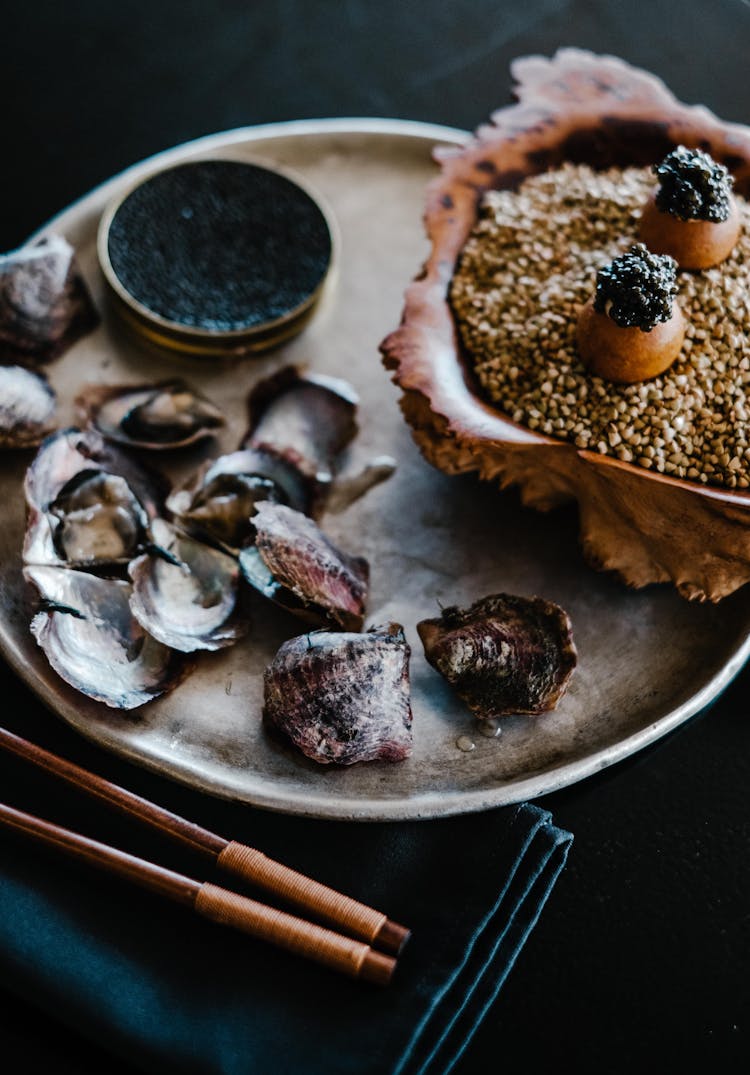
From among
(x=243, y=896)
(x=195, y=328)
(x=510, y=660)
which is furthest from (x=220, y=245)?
(x=243, y=896)

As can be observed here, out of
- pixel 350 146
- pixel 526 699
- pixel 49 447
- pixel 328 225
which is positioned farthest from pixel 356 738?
pixel 350 146

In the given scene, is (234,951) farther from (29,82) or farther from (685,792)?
(29,82)

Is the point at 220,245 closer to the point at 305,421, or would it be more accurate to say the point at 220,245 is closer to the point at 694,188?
the point at 305,421

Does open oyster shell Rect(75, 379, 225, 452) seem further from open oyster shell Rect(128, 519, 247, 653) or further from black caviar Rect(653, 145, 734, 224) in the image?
black caviar Rect(653, 145, 734, 224)

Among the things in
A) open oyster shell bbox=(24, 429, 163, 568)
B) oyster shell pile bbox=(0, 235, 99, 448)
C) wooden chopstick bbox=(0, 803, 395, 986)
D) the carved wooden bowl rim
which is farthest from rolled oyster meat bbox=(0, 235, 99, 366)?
wooden chopstick bbox=(0, 803, 395, 986)

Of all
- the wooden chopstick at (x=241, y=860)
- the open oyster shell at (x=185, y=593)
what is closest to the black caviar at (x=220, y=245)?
the open oyster shell at (x=185, y=593)

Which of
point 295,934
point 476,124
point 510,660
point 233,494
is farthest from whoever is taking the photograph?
point 476,124

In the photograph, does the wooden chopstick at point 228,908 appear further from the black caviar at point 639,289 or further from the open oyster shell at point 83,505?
the black caviar at point 639,289
